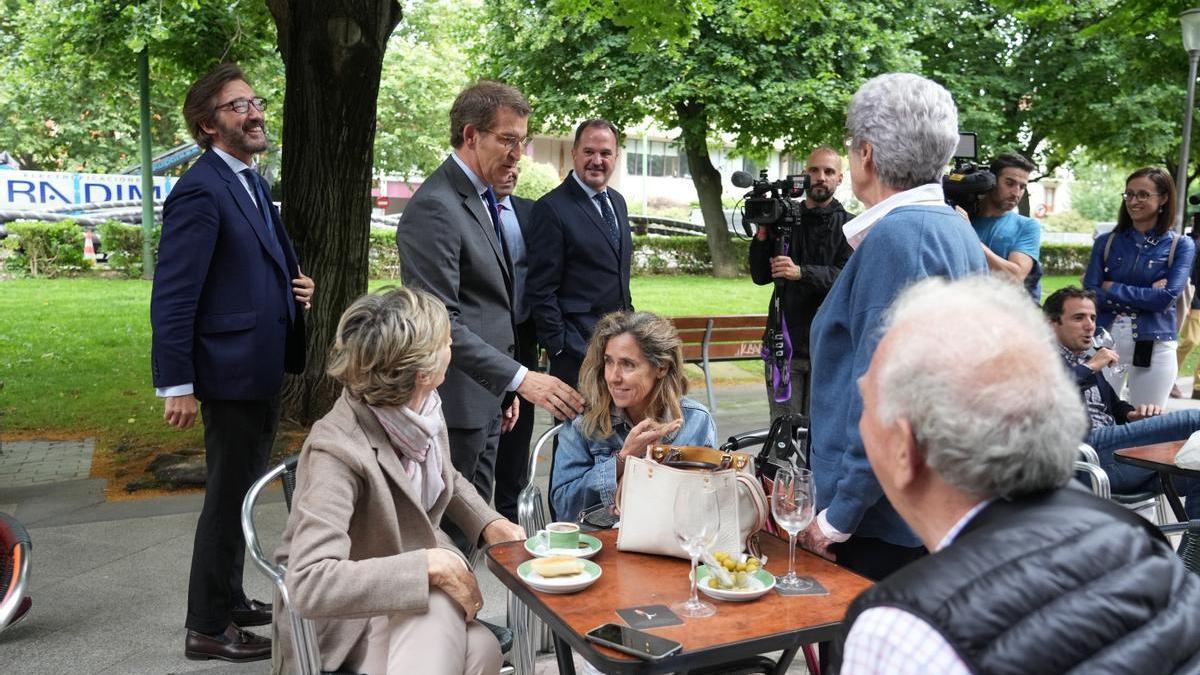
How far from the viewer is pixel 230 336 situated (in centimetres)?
355


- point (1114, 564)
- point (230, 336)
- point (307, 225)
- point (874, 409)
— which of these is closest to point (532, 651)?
point (230, 336)

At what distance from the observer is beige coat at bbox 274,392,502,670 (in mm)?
2258

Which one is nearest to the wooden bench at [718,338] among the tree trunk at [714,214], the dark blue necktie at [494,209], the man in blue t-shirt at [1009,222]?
the man in blue t-shirt at [1009,222]

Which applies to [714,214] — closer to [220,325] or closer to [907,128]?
[220,325]

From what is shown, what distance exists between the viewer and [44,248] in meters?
18.8

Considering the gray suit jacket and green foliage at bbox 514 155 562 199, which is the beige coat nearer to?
the gray suit jacket

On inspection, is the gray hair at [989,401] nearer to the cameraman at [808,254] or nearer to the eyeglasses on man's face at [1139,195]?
the cameraman at [808,254]

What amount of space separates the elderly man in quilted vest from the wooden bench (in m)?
6.16

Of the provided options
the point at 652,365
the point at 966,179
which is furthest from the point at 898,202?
the point at 966,179

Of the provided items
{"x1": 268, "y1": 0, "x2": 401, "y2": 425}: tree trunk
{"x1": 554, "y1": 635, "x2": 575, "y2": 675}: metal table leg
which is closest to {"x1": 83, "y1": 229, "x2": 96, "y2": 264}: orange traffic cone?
{"x1": 268, "y1": 0, "x2": 401, "y2": 425}: tree trunk

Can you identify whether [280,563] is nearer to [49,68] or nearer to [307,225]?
[307,225]

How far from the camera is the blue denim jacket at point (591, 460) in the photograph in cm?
308

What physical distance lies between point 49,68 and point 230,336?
14564 millimetres

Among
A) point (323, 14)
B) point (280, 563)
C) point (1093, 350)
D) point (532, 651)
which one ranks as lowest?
point (532, 651)
